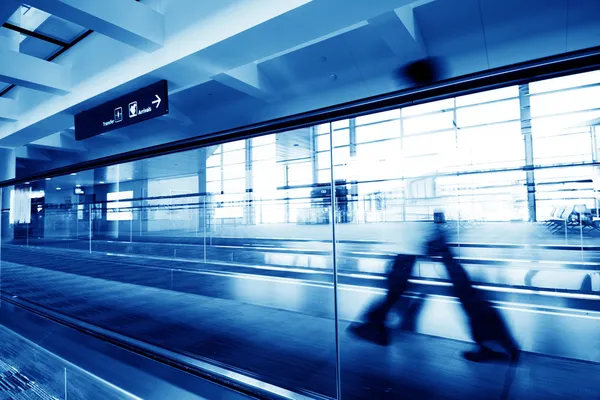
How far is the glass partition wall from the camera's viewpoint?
1482mm

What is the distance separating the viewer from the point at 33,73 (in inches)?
160

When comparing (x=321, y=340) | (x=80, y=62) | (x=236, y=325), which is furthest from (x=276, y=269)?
(x=80, y=62)

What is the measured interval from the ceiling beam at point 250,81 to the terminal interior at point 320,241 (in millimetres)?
34

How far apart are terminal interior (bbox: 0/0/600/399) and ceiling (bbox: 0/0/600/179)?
25 millimetres

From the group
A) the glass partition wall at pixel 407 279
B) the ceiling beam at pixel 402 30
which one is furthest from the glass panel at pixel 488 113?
the ceiling beam at pixel 402 30

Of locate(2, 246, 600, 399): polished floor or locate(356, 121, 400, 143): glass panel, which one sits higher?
locate(356, 121, 400, 143): glass panel

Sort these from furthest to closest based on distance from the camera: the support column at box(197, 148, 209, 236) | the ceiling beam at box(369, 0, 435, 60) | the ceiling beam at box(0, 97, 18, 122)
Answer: the support column at box(197, 148, 209, 236) → the ceiling beam at box(0, 97, 18, 122) → the ceiling beam at box(369, 0, 435, 60)

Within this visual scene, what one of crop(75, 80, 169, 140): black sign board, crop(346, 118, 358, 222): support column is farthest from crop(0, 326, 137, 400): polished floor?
crop(346, 118, 358, 222): support column

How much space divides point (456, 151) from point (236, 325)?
27.0 ft

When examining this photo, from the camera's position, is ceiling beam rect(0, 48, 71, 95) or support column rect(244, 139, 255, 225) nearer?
ceiling beam rect(0, 48, 71, 95)

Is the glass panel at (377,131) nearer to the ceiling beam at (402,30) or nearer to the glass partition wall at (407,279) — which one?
the glass partition wall at (407,279)

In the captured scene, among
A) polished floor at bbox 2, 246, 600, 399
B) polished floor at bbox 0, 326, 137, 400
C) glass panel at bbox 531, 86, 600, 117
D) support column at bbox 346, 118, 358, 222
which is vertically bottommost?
polished floor at bbox 0, 326, 137, 400

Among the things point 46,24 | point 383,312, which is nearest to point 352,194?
point 383,312

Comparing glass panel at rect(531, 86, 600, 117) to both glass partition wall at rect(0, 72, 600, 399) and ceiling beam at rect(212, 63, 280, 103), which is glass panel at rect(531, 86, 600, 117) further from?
ceiling beam at rect(212, 63, 280, 103)
